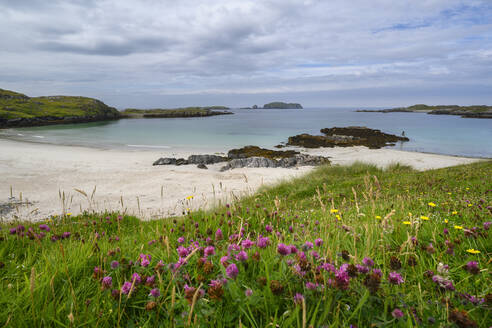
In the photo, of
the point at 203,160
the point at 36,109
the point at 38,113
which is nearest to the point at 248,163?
the point at 203,160

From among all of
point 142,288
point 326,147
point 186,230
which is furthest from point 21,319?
point 326,147

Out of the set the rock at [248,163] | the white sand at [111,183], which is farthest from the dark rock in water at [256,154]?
the white sand at [111,183]

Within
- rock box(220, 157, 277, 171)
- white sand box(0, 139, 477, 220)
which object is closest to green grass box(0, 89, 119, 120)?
white sand box(0, 139, 477, 220)

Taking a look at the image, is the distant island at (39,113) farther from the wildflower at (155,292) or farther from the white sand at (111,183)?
the wildflower at (155,292)

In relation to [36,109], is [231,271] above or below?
below

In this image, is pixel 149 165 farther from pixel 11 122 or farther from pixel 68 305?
pixel 11 122

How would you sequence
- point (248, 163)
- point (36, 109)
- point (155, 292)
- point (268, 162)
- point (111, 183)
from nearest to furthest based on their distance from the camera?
point (155, 292) < point (111, 183) < point (248, 163) < point (268, 162) < point (36, 109)

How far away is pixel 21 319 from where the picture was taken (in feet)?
5.65

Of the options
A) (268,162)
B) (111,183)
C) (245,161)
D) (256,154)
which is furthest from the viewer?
(256,154)

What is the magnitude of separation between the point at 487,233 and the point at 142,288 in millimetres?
3766

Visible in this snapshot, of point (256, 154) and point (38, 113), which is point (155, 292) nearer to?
point (256, 154)

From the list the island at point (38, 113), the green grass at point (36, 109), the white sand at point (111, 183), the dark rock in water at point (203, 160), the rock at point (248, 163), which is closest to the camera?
the white sand at point (111, 183)

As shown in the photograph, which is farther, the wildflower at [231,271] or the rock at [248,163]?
the rock at [248,163]

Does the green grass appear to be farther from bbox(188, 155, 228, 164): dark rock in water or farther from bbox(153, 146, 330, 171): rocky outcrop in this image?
bbox(188, 155, 228, 164): dark rock in water
